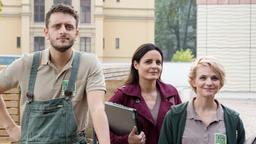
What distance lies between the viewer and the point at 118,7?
167 feet

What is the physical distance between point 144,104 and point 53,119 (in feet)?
2.94

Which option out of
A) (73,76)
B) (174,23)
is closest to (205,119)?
(73,76)

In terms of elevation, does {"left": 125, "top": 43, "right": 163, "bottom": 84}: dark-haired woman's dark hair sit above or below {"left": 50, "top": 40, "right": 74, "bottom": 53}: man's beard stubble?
below

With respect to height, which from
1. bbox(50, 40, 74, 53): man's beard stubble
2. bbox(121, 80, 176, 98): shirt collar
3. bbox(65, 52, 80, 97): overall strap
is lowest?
bbox(121, 80, 176, 98): shirt collar

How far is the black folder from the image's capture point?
10.1 feet

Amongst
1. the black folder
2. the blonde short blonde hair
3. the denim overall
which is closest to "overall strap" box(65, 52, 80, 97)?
the denim overall

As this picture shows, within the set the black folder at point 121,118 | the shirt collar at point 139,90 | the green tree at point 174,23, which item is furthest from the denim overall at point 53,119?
the green tree at point 174,23

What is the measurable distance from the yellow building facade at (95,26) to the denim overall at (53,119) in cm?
4679

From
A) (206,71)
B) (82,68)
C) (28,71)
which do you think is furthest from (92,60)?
(206,71)

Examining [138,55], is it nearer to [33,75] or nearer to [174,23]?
[33,75]

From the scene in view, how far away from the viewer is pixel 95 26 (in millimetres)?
50469

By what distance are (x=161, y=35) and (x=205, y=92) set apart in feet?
224

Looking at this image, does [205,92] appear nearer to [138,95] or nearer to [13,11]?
[138,95]

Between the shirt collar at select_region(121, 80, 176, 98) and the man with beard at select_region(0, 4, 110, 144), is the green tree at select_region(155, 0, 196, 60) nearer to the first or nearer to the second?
the shirt collar at select_region(121, 80, 176, 98)
